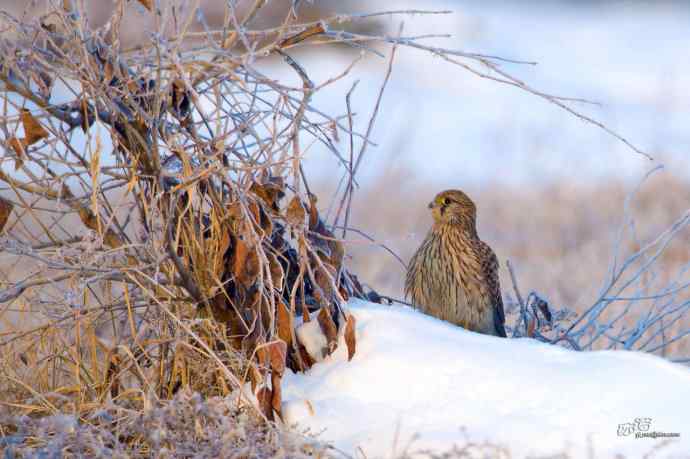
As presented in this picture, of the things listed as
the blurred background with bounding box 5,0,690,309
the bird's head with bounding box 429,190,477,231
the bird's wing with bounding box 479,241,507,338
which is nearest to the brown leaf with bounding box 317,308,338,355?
the blurred background with bounding box 5,0,690,309

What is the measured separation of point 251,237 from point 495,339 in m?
0.80

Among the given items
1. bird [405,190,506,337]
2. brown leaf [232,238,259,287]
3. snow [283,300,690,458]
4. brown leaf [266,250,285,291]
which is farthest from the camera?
bird [405,190,506,337]

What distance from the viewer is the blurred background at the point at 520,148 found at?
742cm

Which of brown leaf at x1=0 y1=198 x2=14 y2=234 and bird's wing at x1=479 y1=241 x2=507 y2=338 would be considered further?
bird's wing at x1=479 y1=241 x2=507 y2=338

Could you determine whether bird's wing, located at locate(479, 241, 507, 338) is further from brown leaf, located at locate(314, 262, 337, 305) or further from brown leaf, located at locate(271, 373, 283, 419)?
brown leaf, located at locate(271, 373, 283, 419)

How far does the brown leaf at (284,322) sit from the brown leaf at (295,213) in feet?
0.76

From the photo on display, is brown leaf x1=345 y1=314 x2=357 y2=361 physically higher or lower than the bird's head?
lower

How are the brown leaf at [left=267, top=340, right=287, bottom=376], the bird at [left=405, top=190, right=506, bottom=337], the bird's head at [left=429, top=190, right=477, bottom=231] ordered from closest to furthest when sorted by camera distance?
the brown leaf at [left=267, top=340, right=287, bottom=376], the bird at [left=405, top=190, right=506, bottom=337], the bird's head at [left=429, top=190, right=477, bottom=231]

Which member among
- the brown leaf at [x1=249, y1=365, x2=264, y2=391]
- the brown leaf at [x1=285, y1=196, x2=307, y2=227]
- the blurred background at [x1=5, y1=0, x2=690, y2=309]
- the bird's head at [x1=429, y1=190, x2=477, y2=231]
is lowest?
the brown leaf at [x1=249, y1=365, x2=264, y2=391]

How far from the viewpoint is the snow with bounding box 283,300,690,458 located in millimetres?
3000

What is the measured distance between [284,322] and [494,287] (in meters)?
1.39

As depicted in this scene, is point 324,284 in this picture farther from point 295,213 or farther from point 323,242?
point 295,213

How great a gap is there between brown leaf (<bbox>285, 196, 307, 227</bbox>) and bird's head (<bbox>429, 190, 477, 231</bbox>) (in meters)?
1.38

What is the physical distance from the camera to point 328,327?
3410 millimetres
